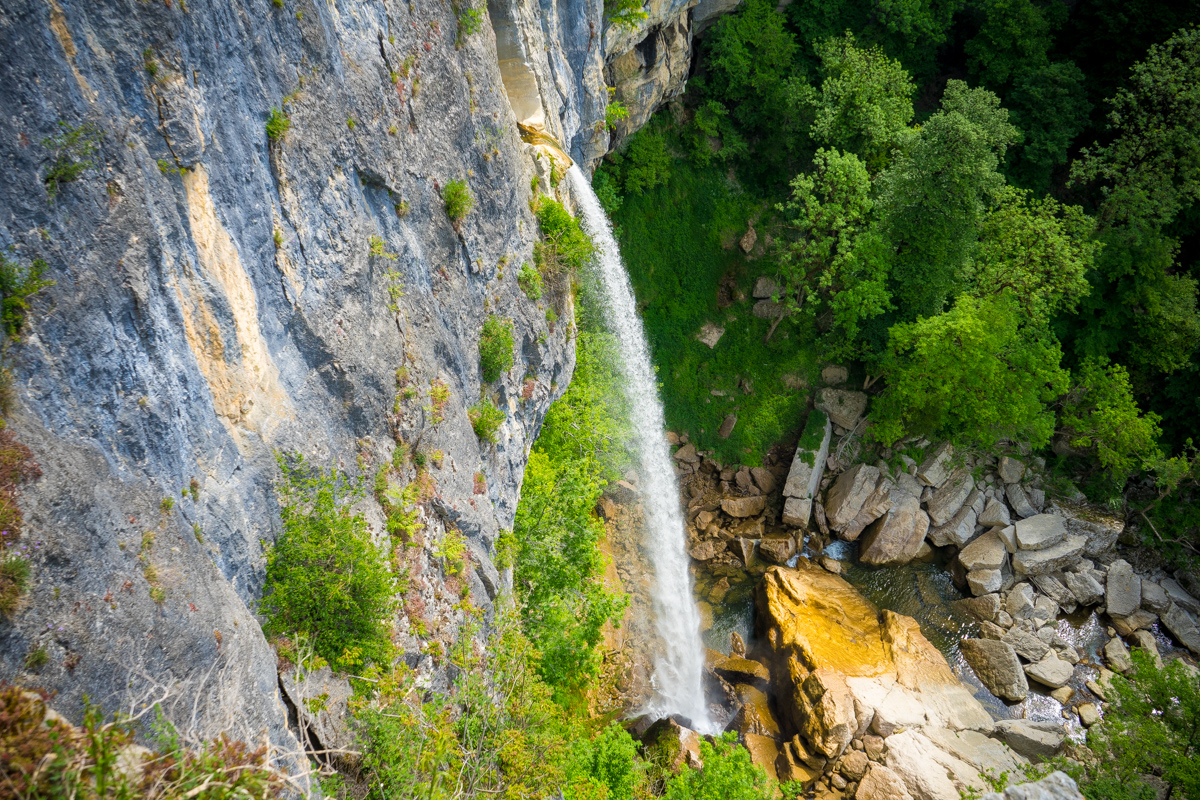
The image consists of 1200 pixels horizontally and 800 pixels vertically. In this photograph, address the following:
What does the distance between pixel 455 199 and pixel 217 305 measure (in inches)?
207

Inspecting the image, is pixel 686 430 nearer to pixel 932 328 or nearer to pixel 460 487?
pixel 932 328

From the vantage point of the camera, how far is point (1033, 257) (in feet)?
69.8

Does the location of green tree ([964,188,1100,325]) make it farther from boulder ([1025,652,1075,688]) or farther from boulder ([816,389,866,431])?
boulder ([1025,652,1075,688])

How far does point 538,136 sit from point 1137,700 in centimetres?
1957

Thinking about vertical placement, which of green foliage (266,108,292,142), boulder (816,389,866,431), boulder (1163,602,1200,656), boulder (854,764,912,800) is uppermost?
green foliage (266,108,292,142)

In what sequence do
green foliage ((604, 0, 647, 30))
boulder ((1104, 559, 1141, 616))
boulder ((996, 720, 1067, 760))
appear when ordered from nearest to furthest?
boulder ((996, 720, 1067, 760)) → green foliage ((604, 0, 647, 30)) → boulder ((1104, 559, 1141, 616))

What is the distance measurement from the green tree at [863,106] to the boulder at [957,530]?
42.9ft

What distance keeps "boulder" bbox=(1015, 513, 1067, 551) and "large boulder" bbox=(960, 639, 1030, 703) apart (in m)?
4.03

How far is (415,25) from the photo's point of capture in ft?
32.4

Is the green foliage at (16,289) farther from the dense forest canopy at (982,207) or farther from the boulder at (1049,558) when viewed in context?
the boulder at (1049,558)

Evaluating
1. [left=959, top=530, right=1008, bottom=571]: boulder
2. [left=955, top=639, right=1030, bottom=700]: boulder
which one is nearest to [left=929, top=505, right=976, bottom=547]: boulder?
[left=959, top=530, right=1008, bottom=571]: boulder

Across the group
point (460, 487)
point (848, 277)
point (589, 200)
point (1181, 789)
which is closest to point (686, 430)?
point (848, 277)

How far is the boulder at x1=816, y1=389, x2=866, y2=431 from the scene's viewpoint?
23625 millimetres

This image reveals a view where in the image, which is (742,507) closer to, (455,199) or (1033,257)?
(1033,257)
